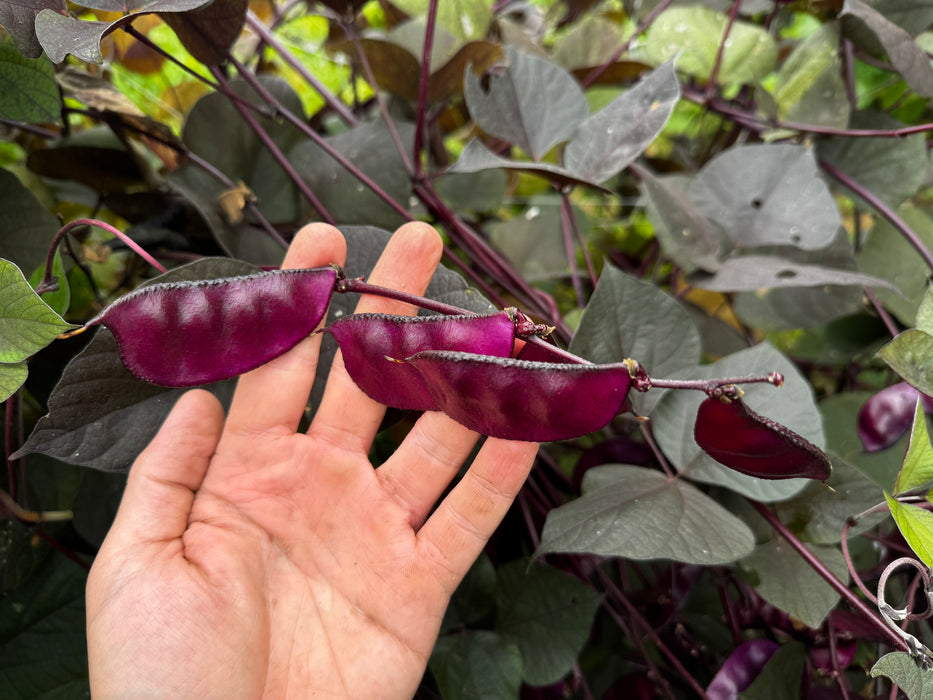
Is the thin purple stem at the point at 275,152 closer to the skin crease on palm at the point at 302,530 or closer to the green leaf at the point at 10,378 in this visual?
the skin crease on palm at the point at 302,530

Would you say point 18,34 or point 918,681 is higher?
point 18,34

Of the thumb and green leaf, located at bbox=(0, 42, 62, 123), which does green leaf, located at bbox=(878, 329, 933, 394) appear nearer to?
the thumb

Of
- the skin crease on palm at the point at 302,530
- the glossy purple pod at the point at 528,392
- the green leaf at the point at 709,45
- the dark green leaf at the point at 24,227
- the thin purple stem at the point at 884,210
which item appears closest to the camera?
the glossy purple pod at the point at 528,392

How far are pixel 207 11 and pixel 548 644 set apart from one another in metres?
0.70

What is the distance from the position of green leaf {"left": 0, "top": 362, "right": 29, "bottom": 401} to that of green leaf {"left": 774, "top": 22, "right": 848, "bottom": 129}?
87cm

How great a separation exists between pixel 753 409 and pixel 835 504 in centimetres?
11

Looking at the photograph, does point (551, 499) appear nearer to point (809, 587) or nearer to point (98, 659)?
point (809, 587)

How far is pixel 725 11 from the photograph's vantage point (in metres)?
0.92

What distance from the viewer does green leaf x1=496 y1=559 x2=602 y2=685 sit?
2.05 feet

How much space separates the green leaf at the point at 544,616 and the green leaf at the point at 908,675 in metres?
0.26

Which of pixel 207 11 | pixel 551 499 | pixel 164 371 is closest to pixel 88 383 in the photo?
pixel 164 371

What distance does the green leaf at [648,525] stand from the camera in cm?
47

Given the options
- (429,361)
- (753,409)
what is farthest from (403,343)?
(753,409)

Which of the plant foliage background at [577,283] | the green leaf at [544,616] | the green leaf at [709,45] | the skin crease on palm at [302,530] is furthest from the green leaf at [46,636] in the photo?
the green leaf at [709,45]
